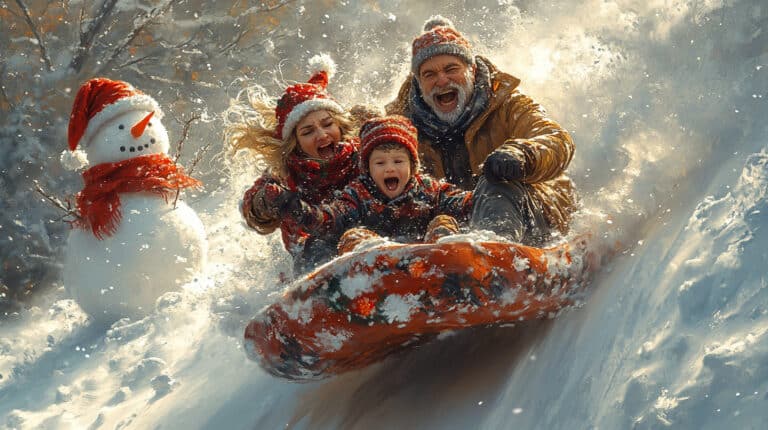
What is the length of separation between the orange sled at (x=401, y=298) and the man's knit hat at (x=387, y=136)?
0.82 metres

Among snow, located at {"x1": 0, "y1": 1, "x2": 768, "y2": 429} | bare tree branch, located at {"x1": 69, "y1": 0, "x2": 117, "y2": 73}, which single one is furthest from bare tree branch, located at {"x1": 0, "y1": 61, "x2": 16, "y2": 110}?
snow, located at {"x1": 0, "y1": 1, "x2": 768, "y2": 429}

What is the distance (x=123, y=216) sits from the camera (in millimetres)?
4328

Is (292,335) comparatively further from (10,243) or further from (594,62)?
(10,243)

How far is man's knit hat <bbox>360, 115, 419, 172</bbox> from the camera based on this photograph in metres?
3.00

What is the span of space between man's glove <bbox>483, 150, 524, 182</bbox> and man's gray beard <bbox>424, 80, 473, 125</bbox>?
71 centimetres

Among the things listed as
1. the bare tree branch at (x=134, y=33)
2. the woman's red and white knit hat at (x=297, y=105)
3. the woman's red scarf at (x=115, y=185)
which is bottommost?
the woman's red and white knit hat at (x=297, y=105)

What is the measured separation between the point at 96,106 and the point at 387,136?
215 cm

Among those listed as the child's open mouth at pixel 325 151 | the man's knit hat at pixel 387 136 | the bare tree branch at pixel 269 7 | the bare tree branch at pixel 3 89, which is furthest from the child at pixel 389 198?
the bare tree branch at pixel 269 7

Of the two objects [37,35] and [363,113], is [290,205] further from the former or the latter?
[37,35]

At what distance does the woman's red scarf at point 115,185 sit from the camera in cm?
431

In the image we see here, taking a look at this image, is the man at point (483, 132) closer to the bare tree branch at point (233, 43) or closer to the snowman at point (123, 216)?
the snowman at point (123, 216)

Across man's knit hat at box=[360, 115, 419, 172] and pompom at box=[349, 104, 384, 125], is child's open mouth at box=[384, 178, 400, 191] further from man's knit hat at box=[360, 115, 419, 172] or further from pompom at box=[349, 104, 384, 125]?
pompom at box=[349, 104, 384, 125]

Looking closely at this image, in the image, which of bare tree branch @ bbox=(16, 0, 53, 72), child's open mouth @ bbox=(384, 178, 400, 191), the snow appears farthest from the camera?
bare tree branch @ bbox=(16, 0, 53, 72)

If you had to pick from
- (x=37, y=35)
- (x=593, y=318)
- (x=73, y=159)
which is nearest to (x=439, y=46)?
(x=593, y=318)
